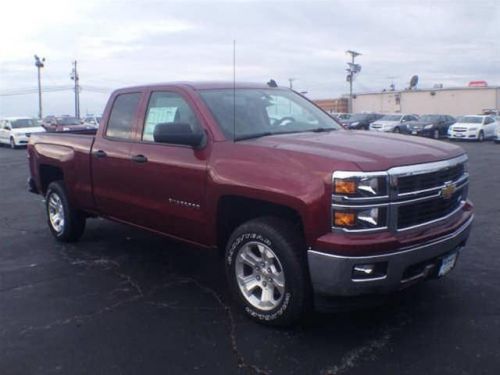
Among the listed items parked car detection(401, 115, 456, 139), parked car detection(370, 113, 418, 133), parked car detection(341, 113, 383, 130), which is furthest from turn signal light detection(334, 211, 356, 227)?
parked car detection(341, 113, 383, 130)

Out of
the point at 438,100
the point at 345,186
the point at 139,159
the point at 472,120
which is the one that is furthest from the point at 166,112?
the point at 438,100

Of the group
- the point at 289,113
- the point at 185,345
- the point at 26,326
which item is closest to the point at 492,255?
the point at 289,113

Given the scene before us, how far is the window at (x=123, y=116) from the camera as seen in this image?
17.8 ft

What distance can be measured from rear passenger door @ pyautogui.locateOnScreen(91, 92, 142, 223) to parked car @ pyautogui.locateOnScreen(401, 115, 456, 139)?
2960 cm

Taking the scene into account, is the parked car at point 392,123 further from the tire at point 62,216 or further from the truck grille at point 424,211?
the truck grille at point 424,211

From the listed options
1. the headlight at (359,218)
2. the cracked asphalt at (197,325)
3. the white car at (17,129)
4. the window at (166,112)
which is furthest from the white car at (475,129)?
the headlight at (359,218)

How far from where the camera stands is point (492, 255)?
19.1ft

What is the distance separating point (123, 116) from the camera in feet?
18.3

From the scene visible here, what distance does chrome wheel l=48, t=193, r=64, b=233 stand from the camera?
6.64 meters

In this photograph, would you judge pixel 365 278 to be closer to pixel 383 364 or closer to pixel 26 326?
pixel 383 364

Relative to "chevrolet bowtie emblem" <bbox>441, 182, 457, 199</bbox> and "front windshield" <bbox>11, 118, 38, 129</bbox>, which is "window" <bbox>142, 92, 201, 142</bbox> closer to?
"chevrolet bowtie emblem" <bbox>441, 182, 457, 199</bbox>

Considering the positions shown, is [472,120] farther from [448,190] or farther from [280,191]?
[280,191]

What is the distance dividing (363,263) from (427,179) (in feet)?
2.66

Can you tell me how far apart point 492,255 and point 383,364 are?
2.92 m
